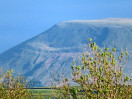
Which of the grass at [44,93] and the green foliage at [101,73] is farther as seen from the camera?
the grass at [44,93]

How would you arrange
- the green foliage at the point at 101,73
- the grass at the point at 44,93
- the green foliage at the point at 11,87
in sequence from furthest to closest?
the green foliage at the point at 11,87, the grass at the point at 44,93, the green foliage at the point at 101,73

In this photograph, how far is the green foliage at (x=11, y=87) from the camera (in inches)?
603

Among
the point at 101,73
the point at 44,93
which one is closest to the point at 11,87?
the point at 101,73

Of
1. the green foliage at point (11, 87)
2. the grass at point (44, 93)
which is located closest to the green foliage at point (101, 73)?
the grass at point (44, 93)

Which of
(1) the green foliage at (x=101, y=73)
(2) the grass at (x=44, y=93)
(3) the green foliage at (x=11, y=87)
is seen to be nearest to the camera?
(1) the green foliage at (x=101, y=73)

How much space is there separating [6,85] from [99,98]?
557cm

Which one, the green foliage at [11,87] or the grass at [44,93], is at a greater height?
the green foliage at [11,87]

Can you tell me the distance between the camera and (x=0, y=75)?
53.3ft

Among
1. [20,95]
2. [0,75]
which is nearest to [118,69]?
[20,95]

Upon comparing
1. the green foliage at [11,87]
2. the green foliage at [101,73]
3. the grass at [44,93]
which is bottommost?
the grass at [44,93]

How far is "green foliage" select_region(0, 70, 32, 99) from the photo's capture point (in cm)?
1530

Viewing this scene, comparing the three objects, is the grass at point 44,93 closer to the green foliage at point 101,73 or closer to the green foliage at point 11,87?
the green foliage at point 11,87

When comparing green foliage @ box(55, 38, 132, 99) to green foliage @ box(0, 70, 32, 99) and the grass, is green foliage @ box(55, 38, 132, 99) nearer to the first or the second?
the grass

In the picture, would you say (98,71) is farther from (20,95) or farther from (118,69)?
(20,95)
